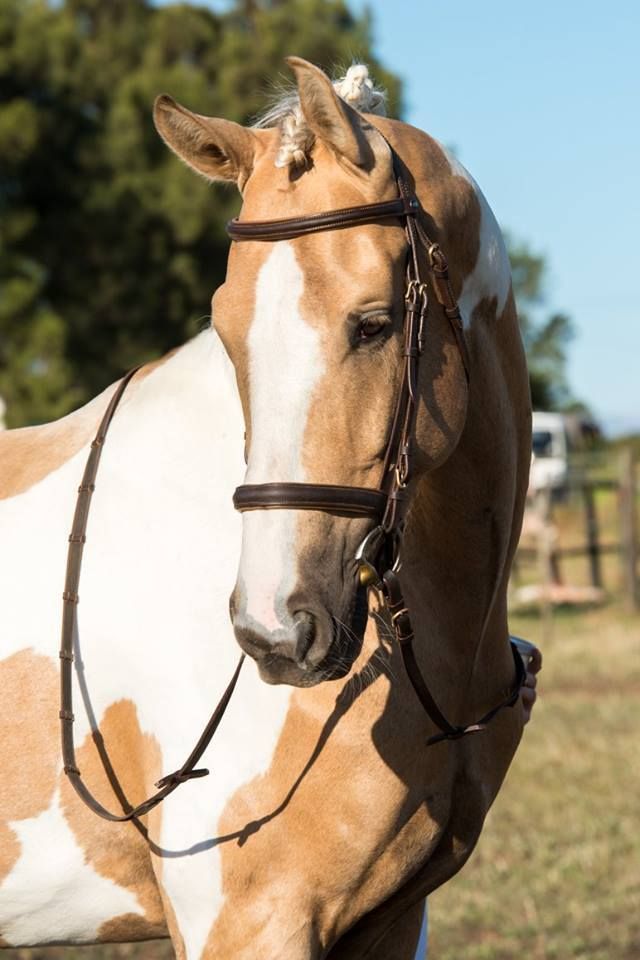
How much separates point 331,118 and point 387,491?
2.19 feet

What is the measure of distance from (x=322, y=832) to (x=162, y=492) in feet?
2.59

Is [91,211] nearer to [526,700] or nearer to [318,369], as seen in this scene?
[526,700]

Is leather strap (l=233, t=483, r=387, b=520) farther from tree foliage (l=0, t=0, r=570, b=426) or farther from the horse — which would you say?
tree foliage (l=0, t=0, r=570, b=426)

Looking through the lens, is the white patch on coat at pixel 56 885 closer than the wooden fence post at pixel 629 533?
Yes

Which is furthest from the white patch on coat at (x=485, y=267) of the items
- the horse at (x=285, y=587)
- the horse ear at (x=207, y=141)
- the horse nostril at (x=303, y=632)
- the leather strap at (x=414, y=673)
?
the horse nostril at (x=303, y=632)

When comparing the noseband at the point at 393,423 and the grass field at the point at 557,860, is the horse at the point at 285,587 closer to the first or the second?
the noseband at the point at 393,423

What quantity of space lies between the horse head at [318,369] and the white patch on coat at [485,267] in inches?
6.7

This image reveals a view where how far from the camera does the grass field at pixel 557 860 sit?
4824 millimetres

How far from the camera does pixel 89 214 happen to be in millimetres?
22906

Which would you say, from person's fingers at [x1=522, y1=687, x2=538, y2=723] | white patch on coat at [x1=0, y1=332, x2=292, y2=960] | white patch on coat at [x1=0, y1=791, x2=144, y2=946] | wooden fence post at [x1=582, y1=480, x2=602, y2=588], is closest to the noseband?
white patch on coat at [x1=0, y1=332, x2=292, y2=960]

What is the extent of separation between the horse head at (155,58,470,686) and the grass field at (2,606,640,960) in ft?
9.90

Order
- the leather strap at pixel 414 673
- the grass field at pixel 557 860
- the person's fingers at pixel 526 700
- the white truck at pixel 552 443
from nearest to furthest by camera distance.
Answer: the leather strap at pixel 414 673
the person's fingers at pixel 526 700
the grass field at pixel 557 860
the white truck at pixel 552 443

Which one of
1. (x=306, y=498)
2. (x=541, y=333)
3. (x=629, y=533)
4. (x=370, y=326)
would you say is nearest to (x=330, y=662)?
(x=306, y=498)

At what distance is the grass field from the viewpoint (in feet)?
15.8
